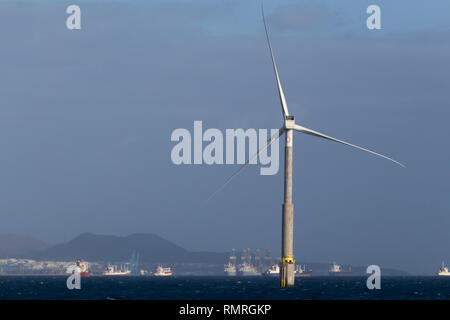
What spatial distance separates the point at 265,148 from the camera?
650 feet
